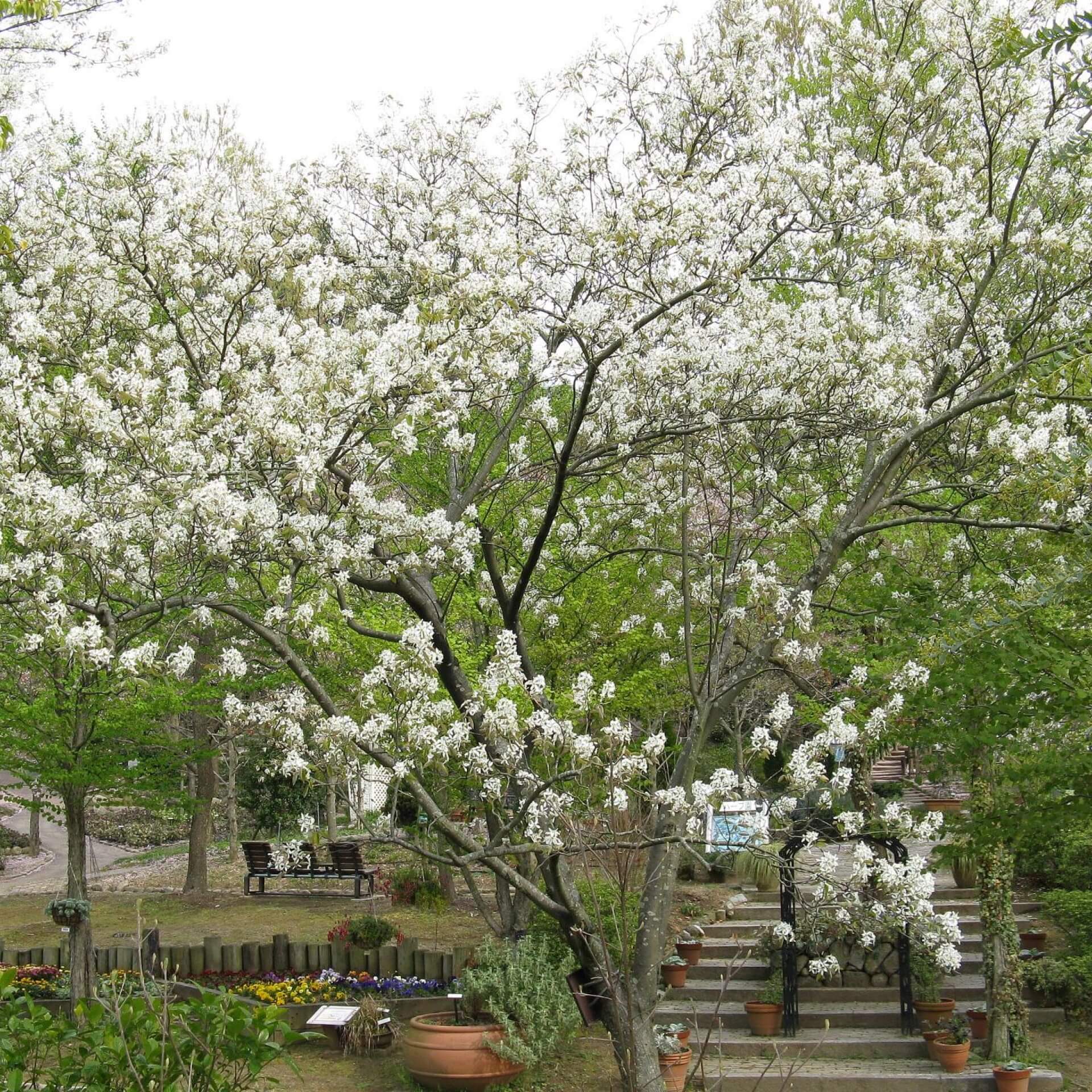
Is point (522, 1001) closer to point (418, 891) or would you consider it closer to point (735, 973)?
point (735, 973)

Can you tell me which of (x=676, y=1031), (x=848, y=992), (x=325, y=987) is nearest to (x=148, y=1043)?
(x=676, y=1031)

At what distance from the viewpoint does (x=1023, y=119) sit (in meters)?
7.92

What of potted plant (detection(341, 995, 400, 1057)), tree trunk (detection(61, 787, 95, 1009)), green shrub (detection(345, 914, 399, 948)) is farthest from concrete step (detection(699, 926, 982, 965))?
tree trunk (detection(61, 787, 95, 1009))

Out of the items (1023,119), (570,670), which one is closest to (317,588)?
(570,670)

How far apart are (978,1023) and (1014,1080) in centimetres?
120

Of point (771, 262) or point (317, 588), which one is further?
point (771, 262)

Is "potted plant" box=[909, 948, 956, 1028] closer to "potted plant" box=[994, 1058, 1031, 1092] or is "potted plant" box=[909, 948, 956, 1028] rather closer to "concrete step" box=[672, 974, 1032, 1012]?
"concrete step" box=[672, 974, 1032, 1012]

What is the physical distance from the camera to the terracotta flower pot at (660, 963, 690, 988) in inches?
439

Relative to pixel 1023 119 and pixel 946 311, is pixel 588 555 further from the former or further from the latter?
pixel 1023 119

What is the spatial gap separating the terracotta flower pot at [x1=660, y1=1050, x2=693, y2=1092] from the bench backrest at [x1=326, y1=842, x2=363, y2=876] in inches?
291

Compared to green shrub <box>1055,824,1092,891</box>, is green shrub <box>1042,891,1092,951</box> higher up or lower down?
lower down

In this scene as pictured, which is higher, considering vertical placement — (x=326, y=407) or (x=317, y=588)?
(x=326, y=407)

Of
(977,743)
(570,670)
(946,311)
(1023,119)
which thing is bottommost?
(977,743)

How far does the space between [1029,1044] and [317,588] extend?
748cm
